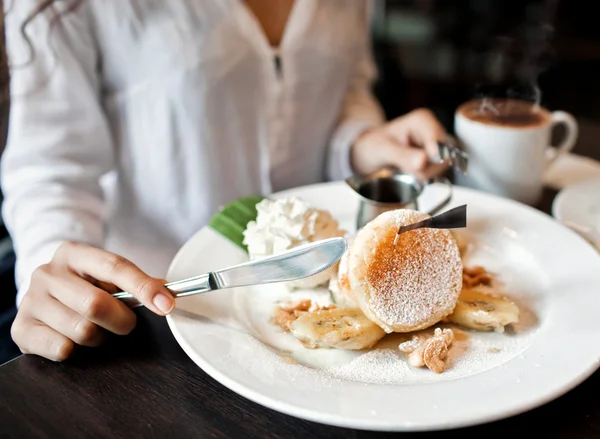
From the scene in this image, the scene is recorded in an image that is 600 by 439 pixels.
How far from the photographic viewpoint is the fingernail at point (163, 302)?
25.4 inches

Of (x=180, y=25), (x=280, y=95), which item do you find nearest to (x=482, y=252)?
(x=280, y=95)

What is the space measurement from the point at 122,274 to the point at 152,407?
6.5 inches

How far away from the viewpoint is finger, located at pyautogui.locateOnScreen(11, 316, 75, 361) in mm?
648

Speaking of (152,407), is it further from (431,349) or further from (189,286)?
(431,349)

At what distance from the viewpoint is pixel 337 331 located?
63 cm

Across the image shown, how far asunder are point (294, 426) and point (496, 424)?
20 centimetres

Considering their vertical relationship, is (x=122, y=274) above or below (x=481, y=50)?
above

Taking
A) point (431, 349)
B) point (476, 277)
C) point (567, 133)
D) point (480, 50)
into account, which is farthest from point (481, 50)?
point (431, 349)

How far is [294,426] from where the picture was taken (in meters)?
0.56

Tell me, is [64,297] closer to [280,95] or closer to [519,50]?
[280,95]

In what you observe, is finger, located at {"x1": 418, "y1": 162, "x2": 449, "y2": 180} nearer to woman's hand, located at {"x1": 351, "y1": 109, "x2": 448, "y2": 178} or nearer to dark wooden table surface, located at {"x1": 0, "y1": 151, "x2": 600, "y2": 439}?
woman's hand, located at {"x1": 351, "y1": 109, "x2": 448, "y2": 178}

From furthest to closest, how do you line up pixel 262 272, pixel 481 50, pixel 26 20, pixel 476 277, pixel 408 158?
pixel 481 50, pixel 408 158, pixel 26 20, pixel 476 277, pixel 262 272

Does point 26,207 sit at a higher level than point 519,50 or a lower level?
higher

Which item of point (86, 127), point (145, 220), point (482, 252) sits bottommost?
point (482, 252)
